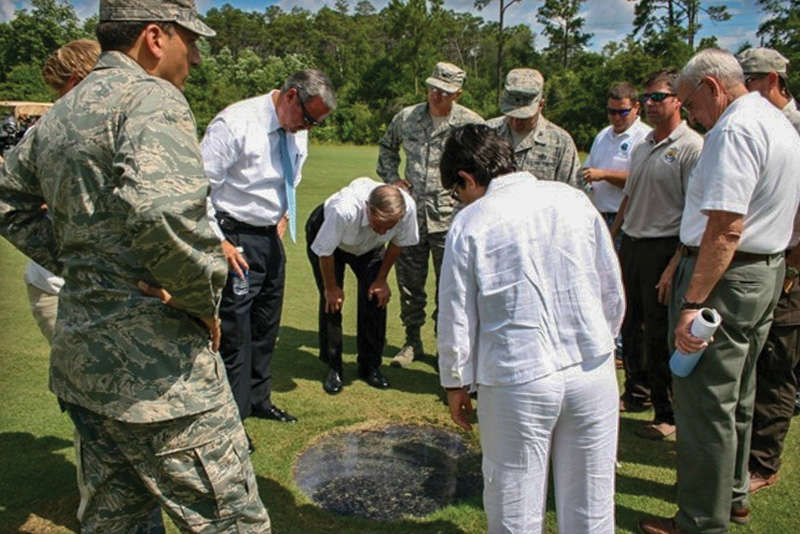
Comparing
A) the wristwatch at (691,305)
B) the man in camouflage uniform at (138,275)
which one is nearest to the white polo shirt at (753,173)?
the wristwatch at (691,305)

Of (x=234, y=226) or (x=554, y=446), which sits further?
(x=234, y=226)

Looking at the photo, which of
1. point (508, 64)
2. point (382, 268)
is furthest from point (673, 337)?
point (508, 64)

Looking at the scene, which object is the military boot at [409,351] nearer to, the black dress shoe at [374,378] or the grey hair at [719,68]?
the black dress shoe at [374,378]

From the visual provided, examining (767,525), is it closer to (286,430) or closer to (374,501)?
(374,501)

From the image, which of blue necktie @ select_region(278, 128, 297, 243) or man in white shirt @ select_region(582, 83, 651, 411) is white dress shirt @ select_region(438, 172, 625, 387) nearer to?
blue necktie @ select_region(278, 128, 297, 243)

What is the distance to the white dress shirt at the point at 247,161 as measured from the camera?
3.96 meters

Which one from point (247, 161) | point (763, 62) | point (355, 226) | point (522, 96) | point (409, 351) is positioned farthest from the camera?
point (409, 351)

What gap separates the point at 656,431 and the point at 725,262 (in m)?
1.99

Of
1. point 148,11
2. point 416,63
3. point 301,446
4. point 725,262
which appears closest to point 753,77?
point 725,262

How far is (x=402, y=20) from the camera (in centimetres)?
4959

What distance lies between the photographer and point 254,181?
4074 millimetres

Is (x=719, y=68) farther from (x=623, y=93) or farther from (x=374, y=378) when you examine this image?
(x=374, y=378)

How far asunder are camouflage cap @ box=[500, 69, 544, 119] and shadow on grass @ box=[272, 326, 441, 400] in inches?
86.9

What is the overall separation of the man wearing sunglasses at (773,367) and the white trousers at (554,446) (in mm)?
1791
